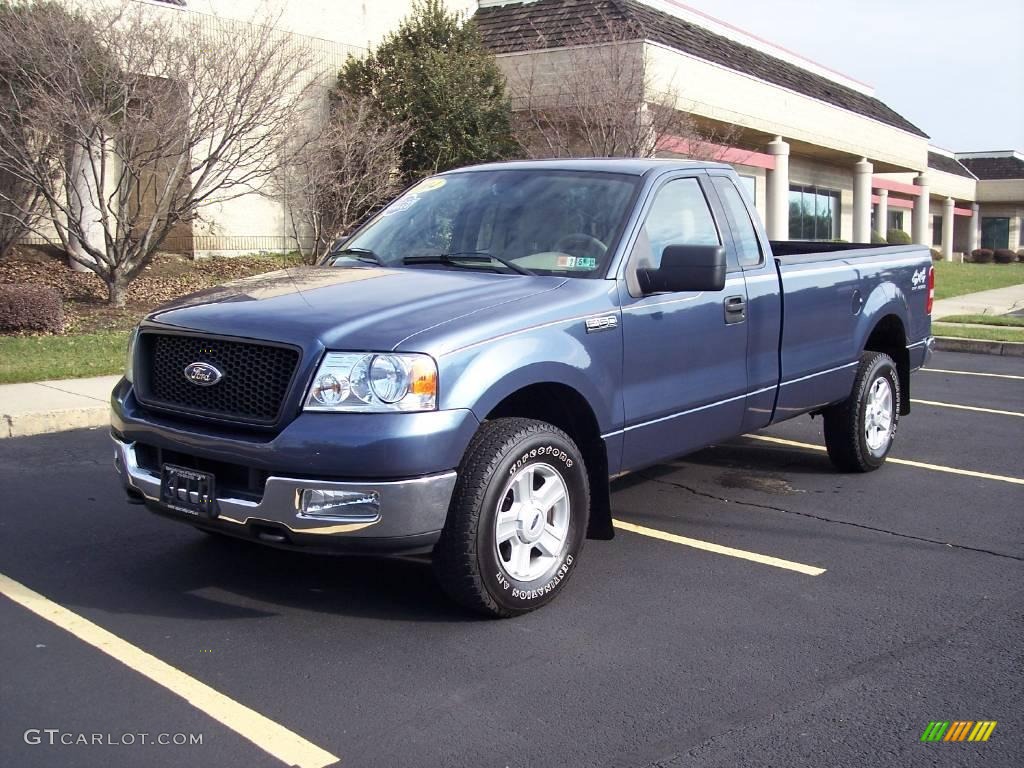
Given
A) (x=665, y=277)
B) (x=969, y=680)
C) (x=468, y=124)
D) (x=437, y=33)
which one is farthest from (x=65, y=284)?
(x=969, y=680)

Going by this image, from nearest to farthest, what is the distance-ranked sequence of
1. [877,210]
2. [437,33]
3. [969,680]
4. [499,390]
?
1. [969,680]
2. [499,390]
3. [437,33]
4. [877,210]

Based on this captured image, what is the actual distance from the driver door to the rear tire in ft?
4.92

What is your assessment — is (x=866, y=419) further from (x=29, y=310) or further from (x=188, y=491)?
(x=29, y=310)

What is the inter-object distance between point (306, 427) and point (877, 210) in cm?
4640

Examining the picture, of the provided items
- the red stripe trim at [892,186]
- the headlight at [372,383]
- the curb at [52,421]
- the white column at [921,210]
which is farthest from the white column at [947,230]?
the headlight at [372,383]

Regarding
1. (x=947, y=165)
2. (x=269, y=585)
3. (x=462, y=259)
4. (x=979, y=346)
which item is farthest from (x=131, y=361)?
(x=947, y=165)

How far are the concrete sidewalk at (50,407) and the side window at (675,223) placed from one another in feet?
16.3

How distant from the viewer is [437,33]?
2112cm

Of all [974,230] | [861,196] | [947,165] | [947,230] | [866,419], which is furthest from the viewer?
[974,230]

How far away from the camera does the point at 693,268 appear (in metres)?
4.95

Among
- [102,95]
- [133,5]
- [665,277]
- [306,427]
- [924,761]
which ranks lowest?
[924,761]

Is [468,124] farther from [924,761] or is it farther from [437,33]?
[924,761]

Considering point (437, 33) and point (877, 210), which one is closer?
point (437, 33)

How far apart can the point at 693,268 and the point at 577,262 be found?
58 cm
